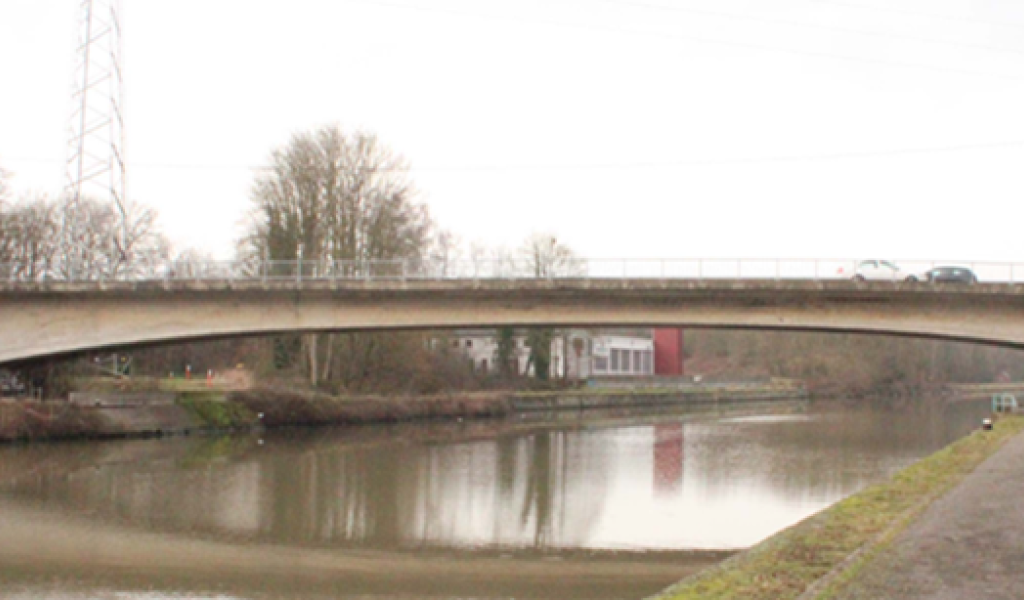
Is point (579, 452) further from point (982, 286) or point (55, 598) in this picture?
point (55, 598)

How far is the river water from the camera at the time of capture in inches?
732

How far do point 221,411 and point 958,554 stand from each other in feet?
130

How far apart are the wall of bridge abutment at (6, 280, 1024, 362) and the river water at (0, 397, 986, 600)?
4572 mm

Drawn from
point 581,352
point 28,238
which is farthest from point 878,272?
point 581,352

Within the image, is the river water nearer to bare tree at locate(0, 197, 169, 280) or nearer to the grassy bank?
the grassy bank

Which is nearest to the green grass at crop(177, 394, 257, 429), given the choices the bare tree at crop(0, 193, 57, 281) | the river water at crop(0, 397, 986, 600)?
the river water at crop(0, 397, 986, 600)

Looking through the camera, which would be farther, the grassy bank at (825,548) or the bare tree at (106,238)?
the bare tree at (106,238)

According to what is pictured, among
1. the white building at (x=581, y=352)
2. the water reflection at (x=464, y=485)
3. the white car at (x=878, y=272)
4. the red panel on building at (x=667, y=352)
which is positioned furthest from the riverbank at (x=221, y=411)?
the red panel on building at (x=667, y=352)

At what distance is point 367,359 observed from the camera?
192ft

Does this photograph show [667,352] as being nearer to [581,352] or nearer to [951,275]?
[581,352]

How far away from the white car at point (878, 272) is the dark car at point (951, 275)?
45 cm

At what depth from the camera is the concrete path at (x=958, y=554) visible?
11.5m

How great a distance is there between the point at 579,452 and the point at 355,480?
40.7 ft

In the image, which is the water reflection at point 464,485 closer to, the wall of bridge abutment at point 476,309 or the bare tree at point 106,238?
the wall of bridge abutment at point 476,309
